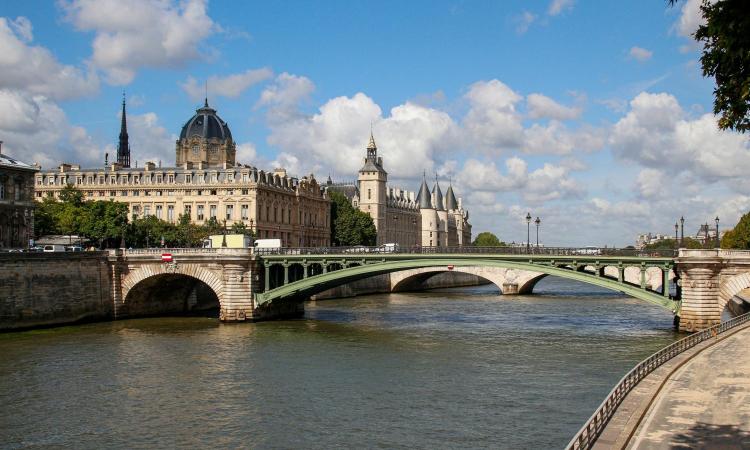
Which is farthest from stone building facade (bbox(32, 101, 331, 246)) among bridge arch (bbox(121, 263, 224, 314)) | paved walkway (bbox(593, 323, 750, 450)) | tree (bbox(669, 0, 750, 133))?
tree (bbox(669, 0, 750, 133))

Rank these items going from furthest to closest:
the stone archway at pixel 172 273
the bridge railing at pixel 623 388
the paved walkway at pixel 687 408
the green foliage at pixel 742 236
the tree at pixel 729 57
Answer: the green foliage at pixel 742 236, the stone archway at pixel 172 273, the paved walkway at pixel 687 408, the bridge railing at pixel 623 388, the tree at pixel 729 57

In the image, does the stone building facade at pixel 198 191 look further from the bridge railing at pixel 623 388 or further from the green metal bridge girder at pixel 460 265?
the bridge railing at pixel 623 388

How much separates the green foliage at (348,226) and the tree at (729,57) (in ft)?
376

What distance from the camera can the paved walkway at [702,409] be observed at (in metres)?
20.3

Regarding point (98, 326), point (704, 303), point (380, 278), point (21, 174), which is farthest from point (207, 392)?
point (380, 278)

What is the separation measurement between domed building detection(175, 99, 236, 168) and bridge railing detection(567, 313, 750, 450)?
8715cm

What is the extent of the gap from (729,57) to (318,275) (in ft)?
144

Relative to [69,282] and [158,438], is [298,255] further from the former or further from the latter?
[158,438]

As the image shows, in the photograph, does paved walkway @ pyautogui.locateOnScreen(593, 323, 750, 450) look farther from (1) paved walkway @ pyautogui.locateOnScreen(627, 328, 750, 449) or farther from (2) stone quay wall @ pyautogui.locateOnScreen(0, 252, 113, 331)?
(2) stone quay wall @ pyautogui.locateOnScreen(0, 252, 113, 331)

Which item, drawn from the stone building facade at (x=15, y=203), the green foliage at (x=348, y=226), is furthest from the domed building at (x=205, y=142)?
the stone building facade at (x=15, y=203)

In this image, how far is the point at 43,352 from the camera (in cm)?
4447

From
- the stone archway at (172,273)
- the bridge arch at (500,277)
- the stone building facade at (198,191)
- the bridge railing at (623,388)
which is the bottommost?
the bridge railing at (623,388)

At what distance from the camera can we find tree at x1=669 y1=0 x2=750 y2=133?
16.1 metres

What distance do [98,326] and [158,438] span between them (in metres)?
33.1
